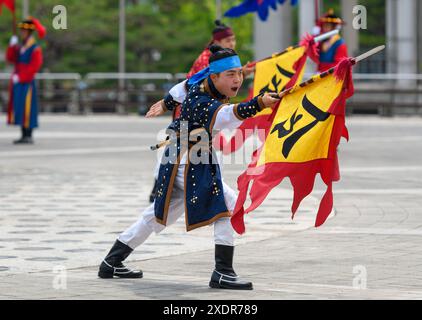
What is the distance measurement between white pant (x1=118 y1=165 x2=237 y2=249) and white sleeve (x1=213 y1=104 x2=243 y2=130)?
1.28ft

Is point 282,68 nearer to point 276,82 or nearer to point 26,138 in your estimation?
point 276,82

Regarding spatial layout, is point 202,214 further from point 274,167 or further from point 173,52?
point 173,52

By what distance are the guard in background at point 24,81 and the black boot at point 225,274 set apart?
49.6 ft

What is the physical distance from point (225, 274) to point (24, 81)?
1557 cm

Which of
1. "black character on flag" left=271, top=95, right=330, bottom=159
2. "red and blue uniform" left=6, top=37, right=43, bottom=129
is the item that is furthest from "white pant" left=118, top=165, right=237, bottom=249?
"red and blue uniform" left=6, top=37, right=43, bottom=129

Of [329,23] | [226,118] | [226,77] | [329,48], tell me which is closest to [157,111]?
[226,77]

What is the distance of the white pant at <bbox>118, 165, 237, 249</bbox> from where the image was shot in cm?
855

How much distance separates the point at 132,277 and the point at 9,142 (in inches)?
627

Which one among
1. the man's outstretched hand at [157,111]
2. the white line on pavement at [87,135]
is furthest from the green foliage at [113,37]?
the man's outstretched hand at [157,111]

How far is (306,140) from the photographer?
8641 mm

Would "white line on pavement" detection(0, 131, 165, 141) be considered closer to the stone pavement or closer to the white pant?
the stone pavement

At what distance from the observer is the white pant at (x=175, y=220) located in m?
8.55

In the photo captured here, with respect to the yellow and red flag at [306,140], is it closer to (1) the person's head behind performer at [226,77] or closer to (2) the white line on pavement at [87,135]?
(1) the person's head behind performer at [226,77]

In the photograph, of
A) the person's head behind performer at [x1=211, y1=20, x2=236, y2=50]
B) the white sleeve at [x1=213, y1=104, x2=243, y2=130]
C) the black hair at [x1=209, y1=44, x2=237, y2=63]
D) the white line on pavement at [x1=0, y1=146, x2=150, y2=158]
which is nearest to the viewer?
the white sleeve at [x1=213, y1=104, x2=243, y2=130]
